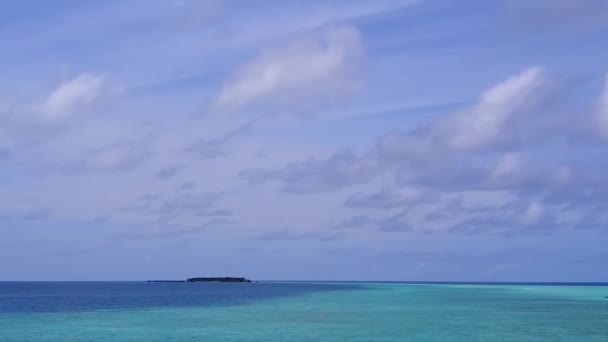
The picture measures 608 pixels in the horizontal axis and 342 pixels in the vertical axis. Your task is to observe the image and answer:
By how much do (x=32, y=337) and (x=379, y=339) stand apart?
20.2m

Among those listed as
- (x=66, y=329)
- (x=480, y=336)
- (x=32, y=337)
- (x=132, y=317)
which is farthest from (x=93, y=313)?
(x=480, y=336)

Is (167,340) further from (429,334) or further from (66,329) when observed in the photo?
(429,334)

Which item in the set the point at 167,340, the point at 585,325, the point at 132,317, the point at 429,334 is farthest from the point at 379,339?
the point at 132,317

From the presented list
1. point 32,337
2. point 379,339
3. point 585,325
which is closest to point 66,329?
point 32,337

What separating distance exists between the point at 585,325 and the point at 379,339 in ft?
62.5

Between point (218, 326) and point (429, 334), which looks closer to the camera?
point (429, 334)

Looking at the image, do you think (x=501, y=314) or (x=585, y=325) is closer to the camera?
(x=585, y=325)

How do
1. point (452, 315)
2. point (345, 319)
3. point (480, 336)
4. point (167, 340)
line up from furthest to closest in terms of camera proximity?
point (452, 315) < point (345, 319) < point (480, 336) < point (167, 340)

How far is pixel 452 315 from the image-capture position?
208 feet

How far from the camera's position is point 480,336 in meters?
45.6

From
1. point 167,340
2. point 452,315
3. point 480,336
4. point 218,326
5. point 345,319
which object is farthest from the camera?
point 452,315

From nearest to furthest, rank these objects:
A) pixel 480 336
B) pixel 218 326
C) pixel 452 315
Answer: pixel 480 336 < pixel 218 326 < pixel 452 315

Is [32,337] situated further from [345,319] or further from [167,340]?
[345,319]

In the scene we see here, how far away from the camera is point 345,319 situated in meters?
57.6
